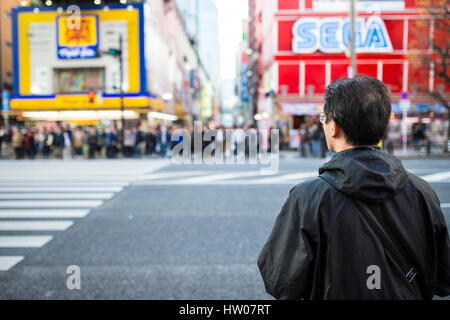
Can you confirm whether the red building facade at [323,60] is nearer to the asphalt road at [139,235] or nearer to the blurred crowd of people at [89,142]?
the blurred crowd of people at [89,142]

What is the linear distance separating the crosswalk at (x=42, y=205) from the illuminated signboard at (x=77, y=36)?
2067 cm

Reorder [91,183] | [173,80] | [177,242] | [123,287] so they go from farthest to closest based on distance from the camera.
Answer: [173,80] → [91,183] → [177,242] → [123,287]

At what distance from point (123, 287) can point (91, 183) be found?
771 cm

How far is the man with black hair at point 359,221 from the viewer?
156 cm

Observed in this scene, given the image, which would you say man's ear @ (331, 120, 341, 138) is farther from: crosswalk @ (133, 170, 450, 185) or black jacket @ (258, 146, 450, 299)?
crosswalk @ (133, 170, 450, 185)

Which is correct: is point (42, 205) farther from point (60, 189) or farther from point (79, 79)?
point (79, 79)

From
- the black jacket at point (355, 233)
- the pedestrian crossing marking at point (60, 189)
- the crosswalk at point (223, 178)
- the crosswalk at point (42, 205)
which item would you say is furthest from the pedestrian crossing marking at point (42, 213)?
the black jacket at point (355, 233)

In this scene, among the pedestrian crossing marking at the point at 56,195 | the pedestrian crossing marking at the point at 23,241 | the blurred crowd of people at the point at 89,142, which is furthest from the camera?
the blurred crowd of people at the point at 89,142

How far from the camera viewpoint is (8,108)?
29.4 metres

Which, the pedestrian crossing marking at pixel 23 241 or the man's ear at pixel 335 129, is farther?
the pedestrian crossing marking at pixel 23 241

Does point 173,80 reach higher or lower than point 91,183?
higher

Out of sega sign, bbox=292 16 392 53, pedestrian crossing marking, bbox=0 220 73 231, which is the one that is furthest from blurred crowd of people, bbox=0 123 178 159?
sega sign, bbox=292 16 392 53

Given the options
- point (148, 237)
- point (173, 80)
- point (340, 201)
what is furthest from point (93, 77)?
point (340, 201)
